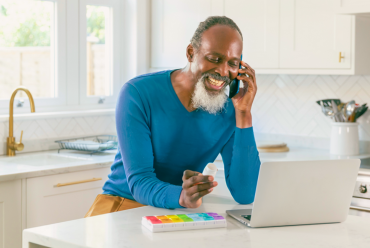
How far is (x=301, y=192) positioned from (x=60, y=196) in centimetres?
168

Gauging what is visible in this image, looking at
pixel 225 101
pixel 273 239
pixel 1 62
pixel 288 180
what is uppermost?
pixel 1 62

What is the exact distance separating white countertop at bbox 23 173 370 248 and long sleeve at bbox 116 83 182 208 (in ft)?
0.42

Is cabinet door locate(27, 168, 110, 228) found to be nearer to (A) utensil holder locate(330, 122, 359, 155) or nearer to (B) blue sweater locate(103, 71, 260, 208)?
(B) blue sweater locate(103, 71, 260, 208)

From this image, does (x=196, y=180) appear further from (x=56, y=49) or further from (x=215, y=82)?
(x=56, y=49)

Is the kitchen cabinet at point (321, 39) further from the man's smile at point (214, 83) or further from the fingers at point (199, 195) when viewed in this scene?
the fingers at point (199, 195)

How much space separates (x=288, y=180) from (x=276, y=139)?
7.43 feet

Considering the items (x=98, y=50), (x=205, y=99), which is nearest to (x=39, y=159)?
(x=98, y=50)

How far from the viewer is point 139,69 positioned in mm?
3797

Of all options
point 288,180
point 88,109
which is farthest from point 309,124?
point 288,180

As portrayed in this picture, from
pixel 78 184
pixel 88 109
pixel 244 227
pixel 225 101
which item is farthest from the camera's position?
pixel 88 109

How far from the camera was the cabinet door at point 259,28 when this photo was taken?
311 cm

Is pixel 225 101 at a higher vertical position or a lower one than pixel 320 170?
higher

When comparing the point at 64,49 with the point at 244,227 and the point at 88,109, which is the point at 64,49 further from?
the point at 244,227

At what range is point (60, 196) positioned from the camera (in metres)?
2.66
